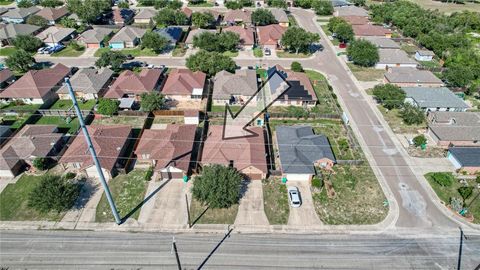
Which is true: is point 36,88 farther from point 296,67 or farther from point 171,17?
point 296,67

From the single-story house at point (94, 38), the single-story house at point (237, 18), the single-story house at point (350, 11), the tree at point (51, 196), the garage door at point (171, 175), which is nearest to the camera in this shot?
the tree at point (51, 196)

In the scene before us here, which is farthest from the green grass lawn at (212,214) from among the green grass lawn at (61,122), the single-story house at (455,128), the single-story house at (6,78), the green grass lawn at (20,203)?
the single-story house at (6,78)

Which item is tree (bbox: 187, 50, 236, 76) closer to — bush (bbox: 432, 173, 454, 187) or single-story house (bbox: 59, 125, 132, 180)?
single-story house (bbox: 59, 125, 132, 180)

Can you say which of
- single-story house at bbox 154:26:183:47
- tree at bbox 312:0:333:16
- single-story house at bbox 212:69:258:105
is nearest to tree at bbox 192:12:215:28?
single-story house at bbox 154:26:183:47

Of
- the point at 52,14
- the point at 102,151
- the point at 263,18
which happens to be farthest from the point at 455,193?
the point at 52,14

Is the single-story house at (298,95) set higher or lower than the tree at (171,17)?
lower

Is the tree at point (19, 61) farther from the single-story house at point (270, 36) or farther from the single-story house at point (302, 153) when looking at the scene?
the single-story house at point (302, 153)

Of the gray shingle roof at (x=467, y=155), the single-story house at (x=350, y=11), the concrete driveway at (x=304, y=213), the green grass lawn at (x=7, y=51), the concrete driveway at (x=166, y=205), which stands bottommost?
the concrete driveway at (x=304, y=213)

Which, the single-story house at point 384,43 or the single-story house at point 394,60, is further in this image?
the single-story house at point 384,43
